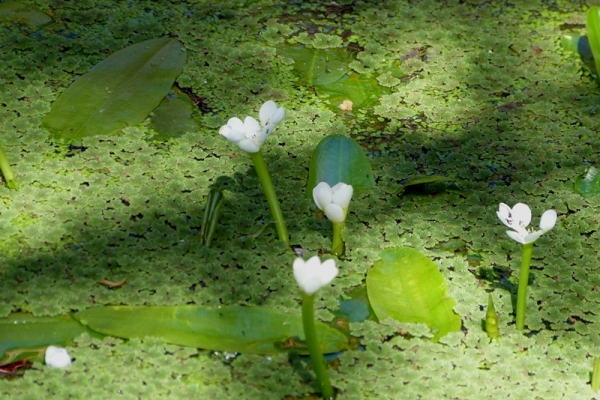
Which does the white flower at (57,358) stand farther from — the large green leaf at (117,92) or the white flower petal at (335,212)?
the large green leaf at (117,92)

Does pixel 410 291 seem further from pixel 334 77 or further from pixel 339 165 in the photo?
pixel 334 77

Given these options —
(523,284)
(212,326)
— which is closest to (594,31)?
(523,284)

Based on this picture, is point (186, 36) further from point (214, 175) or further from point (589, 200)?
point (589, 200)

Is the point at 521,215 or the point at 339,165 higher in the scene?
the point at 521,215

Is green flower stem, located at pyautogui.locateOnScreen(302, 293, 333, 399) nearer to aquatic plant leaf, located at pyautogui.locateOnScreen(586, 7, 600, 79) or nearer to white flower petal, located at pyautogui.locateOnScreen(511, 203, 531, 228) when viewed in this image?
white flower petal, located at pyautogui.locateOnScreen(511, 203, 531, 228)

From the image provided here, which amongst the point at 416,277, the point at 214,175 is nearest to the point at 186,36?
the point at 214,175
